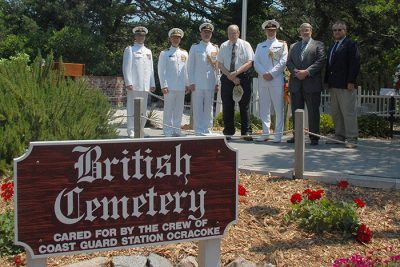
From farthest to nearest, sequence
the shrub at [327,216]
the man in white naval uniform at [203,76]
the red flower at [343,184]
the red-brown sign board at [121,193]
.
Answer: the man in white naval uniform at [203,76], the red flower at [343,184], the shrub at [327,216], the red-brown sign board at [121,193]

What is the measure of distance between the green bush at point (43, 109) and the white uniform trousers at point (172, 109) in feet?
7.90

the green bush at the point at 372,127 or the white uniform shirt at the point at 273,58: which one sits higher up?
the white uniform shirt at the point at 273,58

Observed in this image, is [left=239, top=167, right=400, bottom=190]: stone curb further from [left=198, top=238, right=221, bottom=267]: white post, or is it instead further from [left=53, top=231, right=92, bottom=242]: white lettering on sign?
[left=53, top=231, right=92, bottom=242]: white lettering on sign

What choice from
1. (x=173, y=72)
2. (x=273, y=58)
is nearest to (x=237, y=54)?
(x=273, y=58)

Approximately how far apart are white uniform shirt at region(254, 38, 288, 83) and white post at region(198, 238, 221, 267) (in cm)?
644

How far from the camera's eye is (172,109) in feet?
34.8

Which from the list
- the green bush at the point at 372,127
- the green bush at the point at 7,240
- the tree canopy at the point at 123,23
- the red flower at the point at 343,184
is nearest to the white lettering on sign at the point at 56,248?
the green bush at the point at 7,240

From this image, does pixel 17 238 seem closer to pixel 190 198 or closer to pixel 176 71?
pixel 190 198

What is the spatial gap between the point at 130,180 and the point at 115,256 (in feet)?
4.58

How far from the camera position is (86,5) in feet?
101

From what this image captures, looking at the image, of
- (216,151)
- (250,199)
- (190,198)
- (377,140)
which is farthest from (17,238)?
(377,140)

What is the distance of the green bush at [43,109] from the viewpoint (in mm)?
7406

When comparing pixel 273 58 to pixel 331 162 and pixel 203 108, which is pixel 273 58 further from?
pixel 331 162

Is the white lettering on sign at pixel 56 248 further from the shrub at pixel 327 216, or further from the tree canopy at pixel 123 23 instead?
the tree canopy at pixel 123 23
